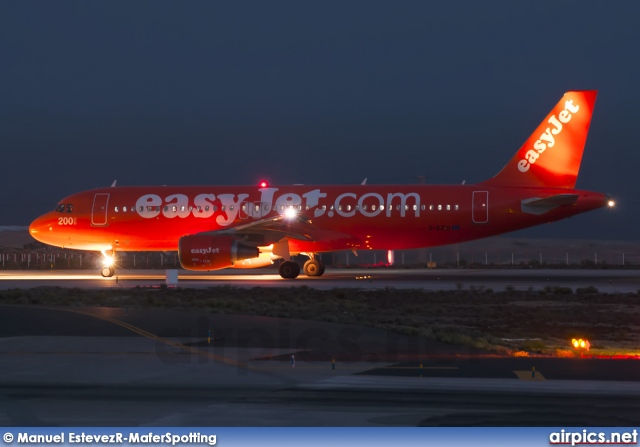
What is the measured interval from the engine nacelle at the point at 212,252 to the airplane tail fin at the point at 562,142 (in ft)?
35.8

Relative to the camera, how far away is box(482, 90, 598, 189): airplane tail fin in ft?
111

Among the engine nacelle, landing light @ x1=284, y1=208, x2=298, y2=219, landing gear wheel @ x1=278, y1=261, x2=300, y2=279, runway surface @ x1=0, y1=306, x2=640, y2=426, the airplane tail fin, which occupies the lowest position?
runway surface @ x1=0, y1=306, x2=640, y2=426

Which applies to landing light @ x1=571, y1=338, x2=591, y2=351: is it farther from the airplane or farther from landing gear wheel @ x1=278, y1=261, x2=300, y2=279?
landing gear wheel @ x1=278, y1=261, x2=300, y2=279

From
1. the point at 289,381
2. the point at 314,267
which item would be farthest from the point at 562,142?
the point at 289,381

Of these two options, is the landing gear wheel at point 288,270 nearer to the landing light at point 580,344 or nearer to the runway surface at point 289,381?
the runway surface at point 289,381

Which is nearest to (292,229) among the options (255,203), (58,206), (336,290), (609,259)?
(255,203)

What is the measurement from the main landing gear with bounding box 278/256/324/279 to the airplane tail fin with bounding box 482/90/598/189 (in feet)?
28.4

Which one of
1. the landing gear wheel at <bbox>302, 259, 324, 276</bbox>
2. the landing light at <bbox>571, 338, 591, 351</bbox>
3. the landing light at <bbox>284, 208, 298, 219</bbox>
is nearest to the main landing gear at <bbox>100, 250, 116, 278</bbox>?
the landing light at <bbox>284, 208, 298, 219</bbox>

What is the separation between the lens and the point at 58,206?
128 ft

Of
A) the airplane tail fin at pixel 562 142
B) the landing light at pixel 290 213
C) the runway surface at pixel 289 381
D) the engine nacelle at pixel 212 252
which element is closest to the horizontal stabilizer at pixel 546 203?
the airplane tail fin at pixel 562 142

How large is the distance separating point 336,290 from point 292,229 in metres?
7.73

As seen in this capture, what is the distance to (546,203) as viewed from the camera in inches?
1304

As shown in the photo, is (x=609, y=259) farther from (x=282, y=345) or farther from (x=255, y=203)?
(x=282, y=345)

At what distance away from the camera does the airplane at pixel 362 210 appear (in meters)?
33.2
